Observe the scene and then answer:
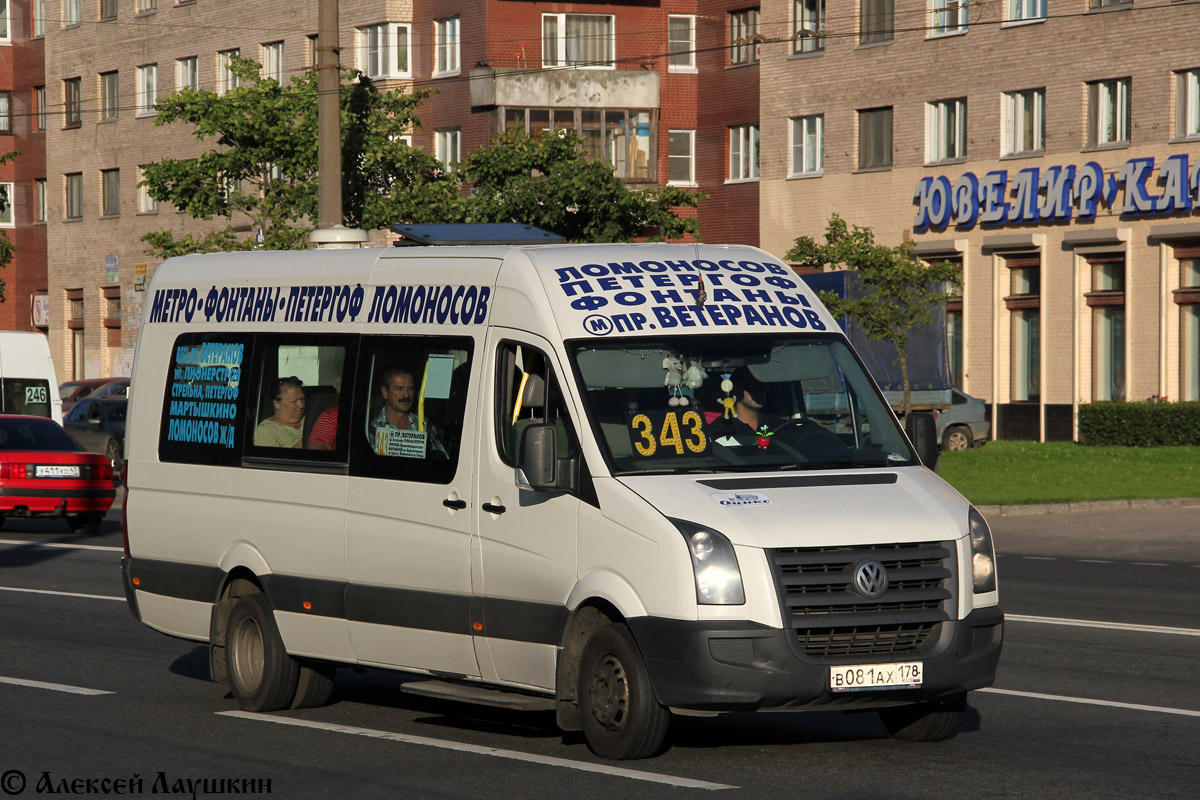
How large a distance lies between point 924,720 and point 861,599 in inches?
45.8

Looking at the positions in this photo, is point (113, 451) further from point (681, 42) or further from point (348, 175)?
point (681, 42)

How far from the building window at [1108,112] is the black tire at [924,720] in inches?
1299

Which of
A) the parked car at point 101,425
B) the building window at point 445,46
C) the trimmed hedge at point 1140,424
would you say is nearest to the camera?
the trimmed hedge at point 1140,424

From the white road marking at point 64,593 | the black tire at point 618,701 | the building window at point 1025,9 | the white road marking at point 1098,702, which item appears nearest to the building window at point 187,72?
the building window at point 1025,9

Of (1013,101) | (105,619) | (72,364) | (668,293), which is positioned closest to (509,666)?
(668,293)

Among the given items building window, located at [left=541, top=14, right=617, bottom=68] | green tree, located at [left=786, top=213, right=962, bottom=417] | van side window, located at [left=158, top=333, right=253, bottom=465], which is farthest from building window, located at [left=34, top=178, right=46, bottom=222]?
van side window, located at [left=158, top=333, right=253, bottom=465]

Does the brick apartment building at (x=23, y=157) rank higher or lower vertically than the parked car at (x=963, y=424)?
higher

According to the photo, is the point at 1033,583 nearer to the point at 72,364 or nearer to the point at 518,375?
the point at 518,375

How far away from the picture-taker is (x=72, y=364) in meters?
68.1

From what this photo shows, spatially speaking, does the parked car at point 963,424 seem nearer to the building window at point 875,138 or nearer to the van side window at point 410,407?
the building window at point 875,138

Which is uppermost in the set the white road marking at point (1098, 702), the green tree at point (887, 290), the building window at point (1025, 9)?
the building window at point (1025, 9)

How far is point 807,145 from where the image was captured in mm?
47719

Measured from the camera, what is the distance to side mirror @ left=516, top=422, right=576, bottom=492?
330 inches

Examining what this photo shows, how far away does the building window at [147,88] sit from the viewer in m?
63.8
